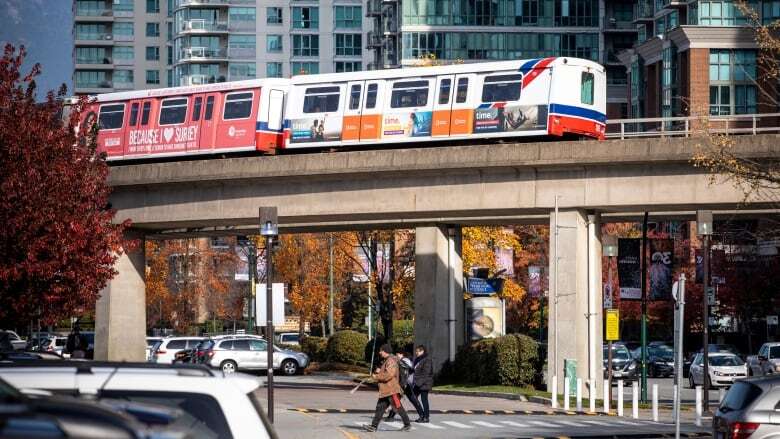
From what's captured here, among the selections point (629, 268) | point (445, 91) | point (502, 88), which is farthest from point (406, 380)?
point (445, 91)

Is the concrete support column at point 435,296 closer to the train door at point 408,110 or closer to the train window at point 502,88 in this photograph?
the train door at point 408,110

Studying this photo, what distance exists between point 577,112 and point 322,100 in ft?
25.6

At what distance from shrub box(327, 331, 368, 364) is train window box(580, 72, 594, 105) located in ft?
75.2

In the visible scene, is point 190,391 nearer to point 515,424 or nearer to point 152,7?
point 515,424

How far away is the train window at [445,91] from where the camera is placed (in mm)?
40281

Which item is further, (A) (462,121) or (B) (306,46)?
(B) (306,46)

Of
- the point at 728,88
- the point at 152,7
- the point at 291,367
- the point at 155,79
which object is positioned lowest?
the point at 291,367

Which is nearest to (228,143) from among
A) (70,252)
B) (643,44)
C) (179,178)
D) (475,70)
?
(179,178)

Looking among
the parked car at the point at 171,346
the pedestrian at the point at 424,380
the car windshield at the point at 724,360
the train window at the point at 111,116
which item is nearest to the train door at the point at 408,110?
the train window at the point at 111,116

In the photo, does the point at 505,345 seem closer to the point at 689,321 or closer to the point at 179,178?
the point at 179,178

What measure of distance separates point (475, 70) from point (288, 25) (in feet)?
339

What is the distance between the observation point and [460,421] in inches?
1156

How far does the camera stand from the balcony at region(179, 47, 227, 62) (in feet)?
455

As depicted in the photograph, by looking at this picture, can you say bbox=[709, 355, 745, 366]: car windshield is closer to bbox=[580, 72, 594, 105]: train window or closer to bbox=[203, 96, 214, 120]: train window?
bbox=[580, 72, 594, 105]: train window
